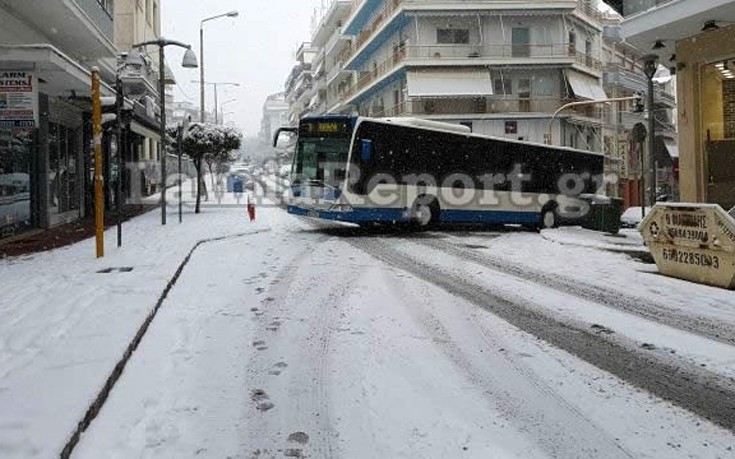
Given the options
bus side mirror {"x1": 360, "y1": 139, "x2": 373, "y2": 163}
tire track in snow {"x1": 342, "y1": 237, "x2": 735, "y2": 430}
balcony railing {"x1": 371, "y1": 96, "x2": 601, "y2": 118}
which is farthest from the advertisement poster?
balcony railing {"x1": 371, "y1": 96, "x2": 601, "y2": 118}

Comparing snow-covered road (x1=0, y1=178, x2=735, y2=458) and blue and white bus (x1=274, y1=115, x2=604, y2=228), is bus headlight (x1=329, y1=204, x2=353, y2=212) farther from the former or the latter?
snow-covered road (x1=0, y1=178, x2=735, y2=458)

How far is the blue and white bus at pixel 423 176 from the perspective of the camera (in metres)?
15.9

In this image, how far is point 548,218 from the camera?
20.4 m

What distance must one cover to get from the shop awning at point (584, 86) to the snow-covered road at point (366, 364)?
31.0 m

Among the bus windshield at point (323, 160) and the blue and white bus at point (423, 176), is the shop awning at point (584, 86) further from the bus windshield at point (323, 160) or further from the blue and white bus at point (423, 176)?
the bus windshield at point (323, 160)

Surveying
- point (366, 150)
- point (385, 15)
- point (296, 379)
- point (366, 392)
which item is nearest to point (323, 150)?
point (366, 150)

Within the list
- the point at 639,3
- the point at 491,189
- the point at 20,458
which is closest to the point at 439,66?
the point at 491,189

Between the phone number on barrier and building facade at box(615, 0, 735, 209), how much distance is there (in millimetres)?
5648

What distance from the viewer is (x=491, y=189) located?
18797mm

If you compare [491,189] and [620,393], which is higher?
[491,189]

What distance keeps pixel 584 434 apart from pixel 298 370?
2.21 meters

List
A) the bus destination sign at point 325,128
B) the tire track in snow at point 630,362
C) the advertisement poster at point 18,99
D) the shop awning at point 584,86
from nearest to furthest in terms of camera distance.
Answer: the tire track in snow at point 630,362 → the advertisement poster at point 18,99 → the bus destination sign at point 325,128 → the shop awning at point 584,86

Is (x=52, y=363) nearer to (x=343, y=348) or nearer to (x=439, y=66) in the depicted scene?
(x=343, y=348)

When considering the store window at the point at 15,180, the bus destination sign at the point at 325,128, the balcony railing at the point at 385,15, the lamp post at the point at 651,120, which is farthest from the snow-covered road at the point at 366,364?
the balcony railing at the point at 385,15
